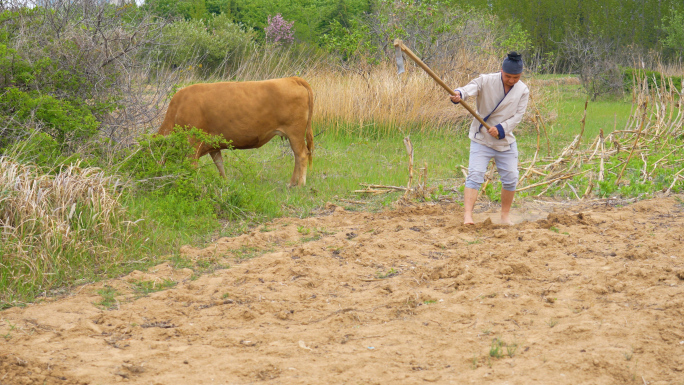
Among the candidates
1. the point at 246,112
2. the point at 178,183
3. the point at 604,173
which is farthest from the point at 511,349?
the point at 604,173

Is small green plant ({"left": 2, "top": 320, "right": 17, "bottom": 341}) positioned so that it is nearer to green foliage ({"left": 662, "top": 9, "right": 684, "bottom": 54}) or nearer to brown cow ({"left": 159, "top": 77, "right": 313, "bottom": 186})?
brown cow ({"left": 159, "top": 77, "right": 313, "bottom": 186})

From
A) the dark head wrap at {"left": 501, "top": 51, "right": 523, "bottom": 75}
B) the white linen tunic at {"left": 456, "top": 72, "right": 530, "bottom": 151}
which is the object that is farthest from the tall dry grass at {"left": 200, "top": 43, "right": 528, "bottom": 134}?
the dark head wrap at {"left": 501, "top": 51, "right": 523, "bottom": 75}

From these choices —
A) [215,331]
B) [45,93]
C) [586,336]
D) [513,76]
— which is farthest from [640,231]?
[45,93]

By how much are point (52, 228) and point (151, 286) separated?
3.02 ft

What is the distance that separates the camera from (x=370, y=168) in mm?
9938

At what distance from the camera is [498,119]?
6480 mm

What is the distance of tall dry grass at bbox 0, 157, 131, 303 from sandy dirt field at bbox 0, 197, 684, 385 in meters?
0.36

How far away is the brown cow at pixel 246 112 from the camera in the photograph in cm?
820

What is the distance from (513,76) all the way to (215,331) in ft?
12.5

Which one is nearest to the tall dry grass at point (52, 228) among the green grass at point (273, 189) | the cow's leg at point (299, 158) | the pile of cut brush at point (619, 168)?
the green grass at point (273, 189)

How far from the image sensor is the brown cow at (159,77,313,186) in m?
8.20

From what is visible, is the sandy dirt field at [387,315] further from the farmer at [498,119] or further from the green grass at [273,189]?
the farmer at [498,119]

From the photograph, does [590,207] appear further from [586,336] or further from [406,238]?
[586,336]

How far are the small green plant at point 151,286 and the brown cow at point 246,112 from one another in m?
3.16
